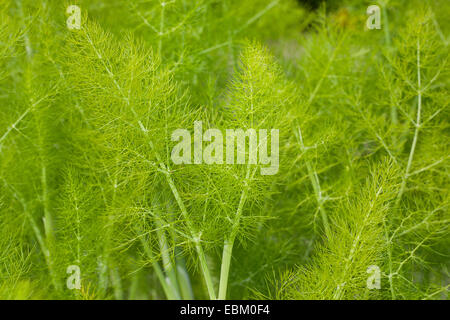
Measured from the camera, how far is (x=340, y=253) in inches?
25.1

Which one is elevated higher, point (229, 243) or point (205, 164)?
point (205, 164)

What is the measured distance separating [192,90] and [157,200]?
0.91 ft

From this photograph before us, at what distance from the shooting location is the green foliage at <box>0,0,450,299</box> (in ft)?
2.11

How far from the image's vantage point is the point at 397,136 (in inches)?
35.7

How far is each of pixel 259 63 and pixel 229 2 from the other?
48 centimetres

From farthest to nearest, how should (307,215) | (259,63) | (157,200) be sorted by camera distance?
(307,215) → (157,200) → (259,63)

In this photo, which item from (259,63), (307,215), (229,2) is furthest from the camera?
(229,2)

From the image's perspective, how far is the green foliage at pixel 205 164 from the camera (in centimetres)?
64

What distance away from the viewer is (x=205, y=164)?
654 mm

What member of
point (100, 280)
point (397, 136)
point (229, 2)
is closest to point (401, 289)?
point (397, 136)
